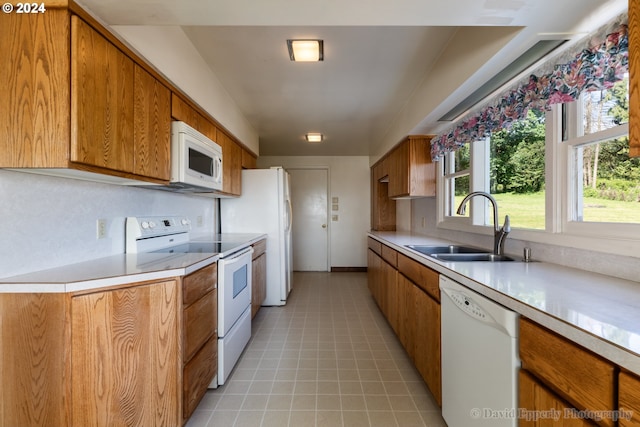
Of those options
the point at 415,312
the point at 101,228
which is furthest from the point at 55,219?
the point at 415,312

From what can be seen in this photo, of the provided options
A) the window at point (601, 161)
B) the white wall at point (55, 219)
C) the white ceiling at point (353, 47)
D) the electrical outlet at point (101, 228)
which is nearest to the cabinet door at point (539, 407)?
the window at point (601, 161)

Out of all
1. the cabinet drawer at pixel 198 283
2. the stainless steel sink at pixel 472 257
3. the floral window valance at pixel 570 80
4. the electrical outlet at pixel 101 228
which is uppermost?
the floral window valance at pixel 570 80

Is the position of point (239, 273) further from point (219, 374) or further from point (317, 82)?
point (317, 82)

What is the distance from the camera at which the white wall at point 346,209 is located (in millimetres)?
5516

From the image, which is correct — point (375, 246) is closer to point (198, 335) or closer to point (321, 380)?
point (321, 380)

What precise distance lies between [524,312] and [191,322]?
4.90 ft

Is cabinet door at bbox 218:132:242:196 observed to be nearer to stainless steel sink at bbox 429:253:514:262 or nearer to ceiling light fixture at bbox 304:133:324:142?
ceiling light fixture at bbox 304:133:324:142

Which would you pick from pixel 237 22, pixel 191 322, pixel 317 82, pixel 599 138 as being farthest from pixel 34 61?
pixel 599 138

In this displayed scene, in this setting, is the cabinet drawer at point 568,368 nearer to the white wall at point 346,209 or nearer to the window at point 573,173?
the window at point 573,173

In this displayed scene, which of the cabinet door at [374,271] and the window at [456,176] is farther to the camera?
the cabinet door at [374,271]

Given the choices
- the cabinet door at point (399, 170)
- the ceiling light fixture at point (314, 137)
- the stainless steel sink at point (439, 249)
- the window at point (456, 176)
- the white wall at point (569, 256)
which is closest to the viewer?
the white wall at point (569, 256)

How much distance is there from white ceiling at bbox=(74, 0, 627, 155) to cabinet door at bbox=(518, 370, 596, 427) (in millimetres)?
1387

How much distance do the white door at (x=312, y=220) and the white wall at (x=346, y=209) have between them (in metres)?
0.14

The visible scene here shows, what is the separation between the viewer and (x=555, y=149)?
157cm
